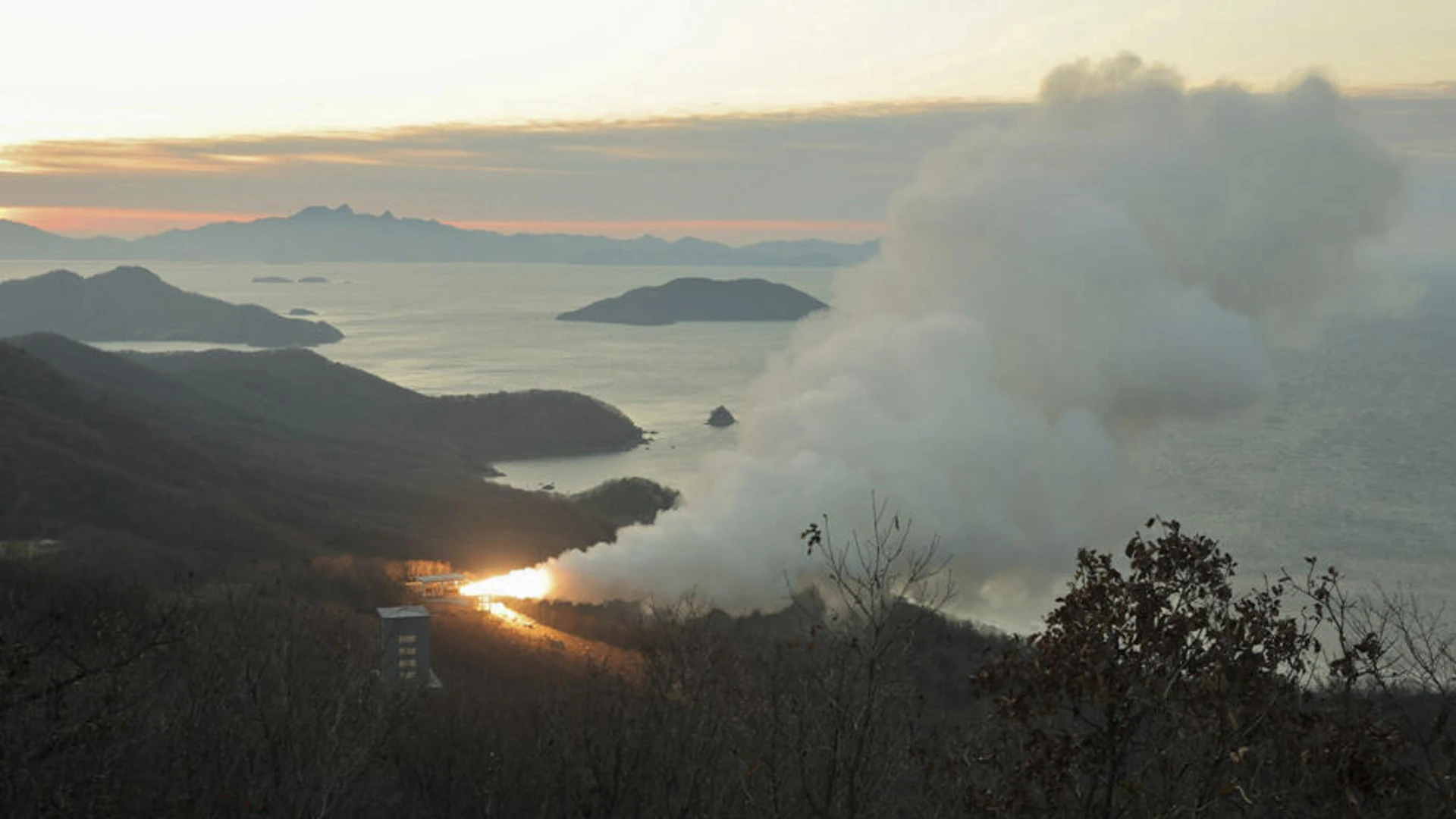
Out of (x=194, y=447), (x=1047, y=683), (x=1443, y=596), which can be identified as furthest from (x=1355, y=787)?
(x=194, y=447)

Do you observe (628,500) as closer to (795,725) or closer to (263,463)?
(263,463)

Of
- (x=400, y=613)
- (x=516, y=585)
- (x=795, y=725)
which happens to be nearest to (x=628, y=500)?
(x=516, y=585)

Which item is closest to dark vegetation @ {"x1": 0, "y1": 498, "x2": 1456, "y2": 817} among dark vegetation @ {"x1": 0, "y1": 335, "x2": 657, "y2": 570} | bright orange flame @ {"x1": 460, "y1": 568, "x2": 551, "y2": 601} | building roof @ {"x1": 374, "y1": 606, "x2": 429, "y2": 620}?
building roof @ {"x1": 374, "y1": 606, "x2": 429, "y2": 620}

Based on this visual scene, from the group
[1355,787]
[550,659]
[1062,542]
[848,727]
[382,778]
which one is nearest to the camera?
[1355,787]

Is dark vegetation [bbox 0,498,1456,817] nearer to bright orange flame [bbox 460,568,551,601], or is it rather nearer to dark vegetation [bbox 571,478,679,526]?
bright orange flame [bbox 460,568,551,601]

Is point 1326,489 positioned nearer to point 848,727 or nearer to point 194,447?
point 194,447

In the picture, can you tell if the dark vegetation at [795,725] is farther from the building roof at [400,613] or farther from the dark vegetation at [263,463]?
the dark vegetation at [263,463]
